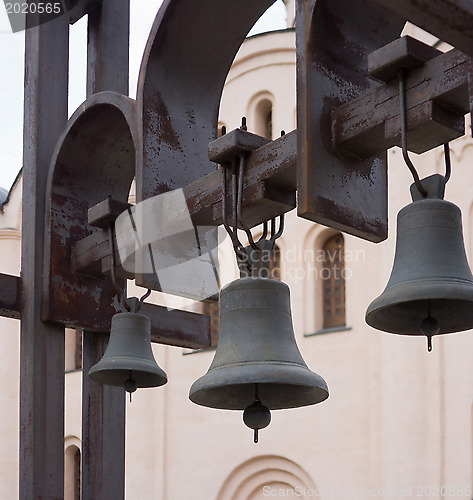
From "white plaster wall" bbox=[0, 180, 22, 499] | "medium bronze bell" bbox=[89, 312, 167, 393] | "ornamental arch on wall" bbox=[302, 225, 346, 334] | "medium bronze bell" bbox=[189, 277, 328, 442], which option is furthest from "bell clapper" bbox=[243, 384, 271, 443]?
"white plaster wall" bbox=[0, 180, 22, 499]

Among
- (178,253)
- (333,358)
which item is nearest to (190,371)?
(333,358)

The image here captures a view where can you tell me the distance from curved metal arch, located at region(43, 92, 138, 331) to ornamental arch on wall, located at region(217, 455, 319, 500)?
8.69 meters

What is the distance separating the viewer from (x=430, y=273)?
3.80 m

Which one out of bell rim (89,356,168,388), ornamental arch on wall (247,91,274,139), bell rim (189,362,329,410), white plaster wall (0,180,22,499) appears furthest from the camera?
white plaster wall (0,180,22,499)

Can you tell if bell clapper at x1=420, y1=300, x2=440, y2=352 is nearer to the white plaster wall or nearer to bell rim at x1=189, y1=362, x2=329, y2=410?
bell rim at x1=189, y1=362, x2=329, y2=410

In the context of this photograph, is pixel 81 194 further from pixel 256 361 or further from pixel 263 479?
pixel 263 479

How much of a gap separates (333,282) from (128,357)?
9.43 m

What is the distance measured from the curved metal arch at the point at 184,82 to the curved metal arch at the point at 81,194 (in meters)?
0.54

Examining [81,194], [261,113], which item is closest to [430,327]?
[81,194]

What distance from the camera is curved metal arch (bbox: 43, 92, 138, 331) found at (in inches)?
226

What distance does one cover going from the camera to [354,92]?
429 centimetres

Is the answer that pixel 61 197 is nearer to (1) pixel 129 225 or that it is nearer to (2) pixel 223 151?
(1) pixel 129 225

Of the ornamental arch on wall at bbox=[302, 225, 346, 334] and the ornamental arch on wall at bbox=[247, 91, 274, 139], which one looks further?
the ornamental arch on wall at bbox=[247, 91, 274, 139]

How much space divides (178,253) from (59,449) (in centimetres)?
122
